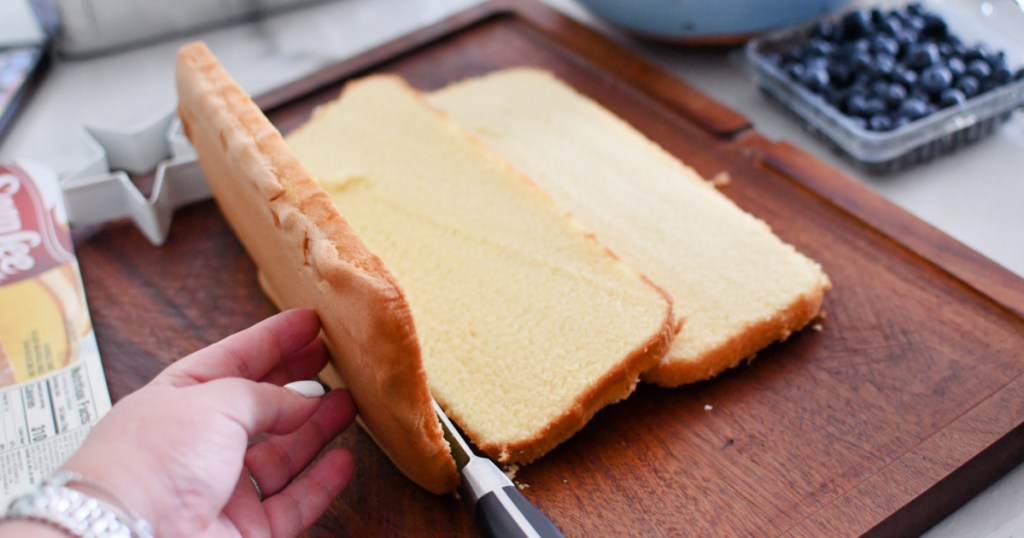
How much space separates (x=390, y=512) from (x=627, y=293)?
1.76ft

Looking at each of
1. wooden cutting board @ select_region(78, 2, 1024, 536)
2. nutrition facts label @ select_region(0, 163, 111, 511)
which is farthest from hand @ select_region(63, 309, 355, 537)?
nutrition facts label @ select_region(0, 163, 111, 511)

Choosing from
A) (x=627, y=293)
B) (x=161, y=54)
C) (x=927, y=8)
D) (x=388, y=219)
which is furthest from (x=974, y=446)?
(x=161, y=54)

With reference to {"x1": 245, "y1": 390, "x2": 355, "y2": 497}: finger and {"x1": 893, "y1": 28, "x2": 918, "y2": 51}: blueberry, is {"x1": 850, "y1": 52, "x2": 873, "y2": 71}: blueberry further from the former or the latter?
{"x1": 245, "y1": 390, "x2": 355, "y2": 497}: finger

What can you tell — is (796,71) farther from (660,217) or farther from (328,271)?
(328,271)

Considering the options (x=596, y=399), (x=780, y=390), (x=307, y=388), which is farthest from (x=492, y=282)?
(x=780, y=390)

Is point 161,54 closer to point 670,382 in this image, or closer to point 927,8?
point 670,382

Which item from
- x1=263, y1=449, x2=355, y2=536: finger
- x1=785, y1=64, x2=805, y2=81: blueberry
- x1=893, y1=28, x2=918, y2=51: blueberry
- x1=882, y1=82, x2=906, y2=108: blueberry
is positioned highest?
x1=893, y1=28, x2=918, y2=51: blueberry

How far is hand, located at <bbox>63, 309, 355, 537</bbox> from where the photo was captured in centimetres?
103

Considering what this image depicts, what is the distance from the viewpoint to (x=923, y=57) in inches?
79.4

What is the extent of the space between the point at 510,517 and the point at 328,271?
1.34 ft

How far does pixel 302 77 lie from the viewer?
231cm

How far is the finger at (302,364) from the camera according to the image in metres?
1.40

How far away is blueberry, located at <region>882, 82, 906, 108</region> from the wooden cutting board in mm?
237

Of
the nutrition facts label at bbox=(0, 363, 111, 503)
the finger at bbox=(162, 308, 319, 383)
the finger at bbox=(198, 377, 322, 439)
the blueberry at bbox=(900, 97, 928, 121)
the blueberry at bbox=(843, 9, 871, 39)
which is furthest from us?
the blueberry at bbox=(843, 9, 871, 39)
